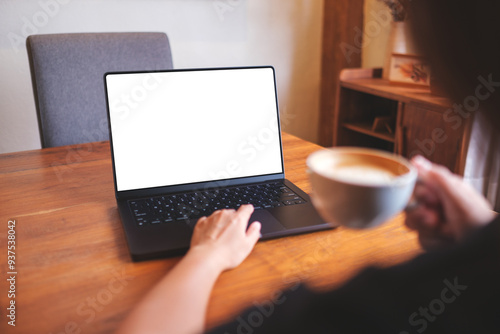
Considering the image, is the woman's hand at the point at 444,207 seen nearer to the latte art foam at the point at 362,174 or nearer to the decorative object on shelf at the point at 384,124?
the latte art foam at the point at 362,174

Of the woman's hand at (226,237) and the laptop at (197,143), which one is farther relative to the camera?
the laptop at (197,143)

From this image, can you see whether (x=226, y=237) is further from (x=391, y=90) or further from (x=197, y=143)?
(x=391, y=90)

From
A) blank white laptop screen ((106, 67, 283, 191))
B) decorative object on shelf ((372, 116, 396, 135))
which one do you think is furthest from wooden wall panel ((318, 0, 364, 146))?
blank white laptop screen ((106, 67, 283, 191))

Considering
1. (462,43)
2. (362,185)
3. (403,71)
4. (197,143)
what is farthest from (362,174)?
(403,71)

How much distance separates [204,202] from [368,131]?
1480 mm

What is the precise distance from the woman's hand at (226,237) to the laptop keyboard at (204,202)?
10 centimetres

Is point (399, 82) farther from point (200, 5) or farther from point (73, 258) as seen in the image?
point (73, 258)

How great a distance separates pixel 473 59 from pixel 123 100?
746 millimetres

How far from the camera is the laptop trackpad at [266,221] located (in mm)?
735

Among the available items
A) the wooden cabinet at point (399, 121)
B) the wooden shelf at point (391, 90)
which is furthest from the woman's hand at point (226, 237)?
the wooden shelf at point (391, 90)

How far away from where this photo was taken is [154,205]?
2.70ft

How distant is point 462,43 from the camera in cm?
24

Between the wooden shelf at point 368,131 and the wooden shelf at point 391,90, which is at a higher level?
the wooden shelf at point 391,90

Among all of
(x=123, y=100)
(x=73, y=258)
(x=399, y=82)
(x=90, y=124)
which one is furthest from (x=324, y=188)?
(x=399, y=82)
